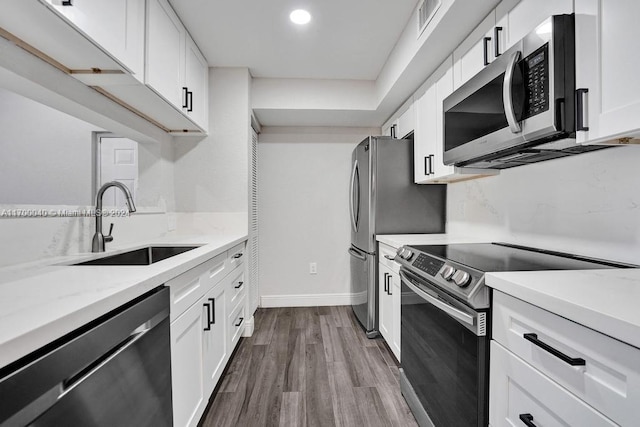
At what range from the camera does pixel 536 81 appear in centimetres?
109

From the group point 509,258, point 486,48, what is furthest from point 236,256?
point 486,48

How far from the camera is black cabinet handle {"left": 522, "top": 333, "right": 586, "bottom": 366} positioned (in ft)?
2.30

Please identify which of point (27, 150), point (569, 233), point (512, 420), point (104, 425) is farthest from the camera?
point (569, 233)

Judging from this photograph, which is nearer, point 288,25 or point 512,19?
point 512,19

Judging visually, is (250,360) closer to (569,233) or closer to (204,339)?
(204,339)

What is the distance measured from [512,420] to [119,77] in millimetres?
2112

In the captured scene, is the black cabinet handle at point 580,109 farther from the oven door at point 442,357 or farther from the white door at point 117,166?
the white door at point 117,166

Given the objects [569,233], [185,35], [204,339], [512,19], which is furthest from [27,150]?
[569,233]

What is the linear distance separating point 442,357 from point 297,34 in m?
2.30

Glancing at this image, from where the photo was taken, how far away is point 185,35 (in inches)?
85.4

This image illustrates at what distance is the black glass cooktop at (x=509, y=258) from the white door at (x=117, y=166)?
1.84 metres

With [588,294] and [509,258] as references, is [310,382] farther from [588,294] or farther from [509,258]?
[588,294]

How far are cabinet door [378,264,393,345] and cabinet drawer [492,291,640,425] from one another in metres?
1.37

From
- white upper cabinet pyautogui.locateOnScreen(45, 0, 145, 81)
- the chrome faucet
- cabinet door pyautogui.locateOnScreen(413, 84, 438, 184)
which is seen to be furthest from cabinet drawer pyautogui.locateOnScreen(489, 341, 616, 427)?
white upper cabinet pyautogui.locateOnScreen(45, 0, 145, 81)
